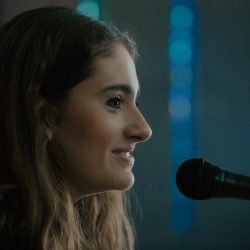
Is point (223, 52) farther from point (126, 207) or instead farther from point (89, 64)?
point (89, 64)

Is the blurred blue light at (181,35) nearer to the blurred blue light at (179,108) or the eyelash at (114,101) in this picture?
the blurred blue light at (179,108)

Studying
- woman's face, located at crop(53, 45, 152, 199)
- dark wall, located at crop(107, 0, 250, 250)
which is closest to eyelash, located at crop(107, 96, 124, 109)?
woman's face, located at crop(53, 45, 152, 199)

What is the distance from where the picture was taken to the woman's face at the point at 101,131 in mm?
884

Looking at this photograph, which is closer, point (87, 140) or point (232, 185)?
point (232, 185)

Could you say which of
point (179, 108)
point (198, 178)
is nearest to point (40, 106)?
point (198, 178)

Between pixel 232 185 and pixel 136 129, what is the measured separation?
0.83 feet

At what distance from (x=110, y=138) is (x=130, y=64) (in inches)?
6.2

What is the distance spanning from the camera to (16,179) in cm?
85

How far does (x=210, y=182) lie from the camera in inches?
28.2

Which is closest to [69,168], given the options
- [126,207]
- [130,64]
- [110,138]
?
[110,138]

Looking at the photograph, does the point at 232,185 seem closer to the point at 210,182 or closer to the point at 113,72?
the point at 210,182

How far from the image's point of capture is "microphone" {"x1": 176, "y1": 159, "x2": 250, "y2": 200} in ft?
2.30

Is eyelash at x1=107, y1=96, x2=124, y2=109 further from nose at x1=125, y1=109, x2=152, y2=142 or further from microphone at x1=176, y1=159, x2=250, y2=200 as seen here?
microphone at x1=176, y1=159, x2=250, y2=200

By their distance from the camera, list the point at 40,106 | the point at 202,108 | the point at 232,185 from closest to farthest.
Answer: the point at 232,185 < the point at 40,106 < the point at 202,108
